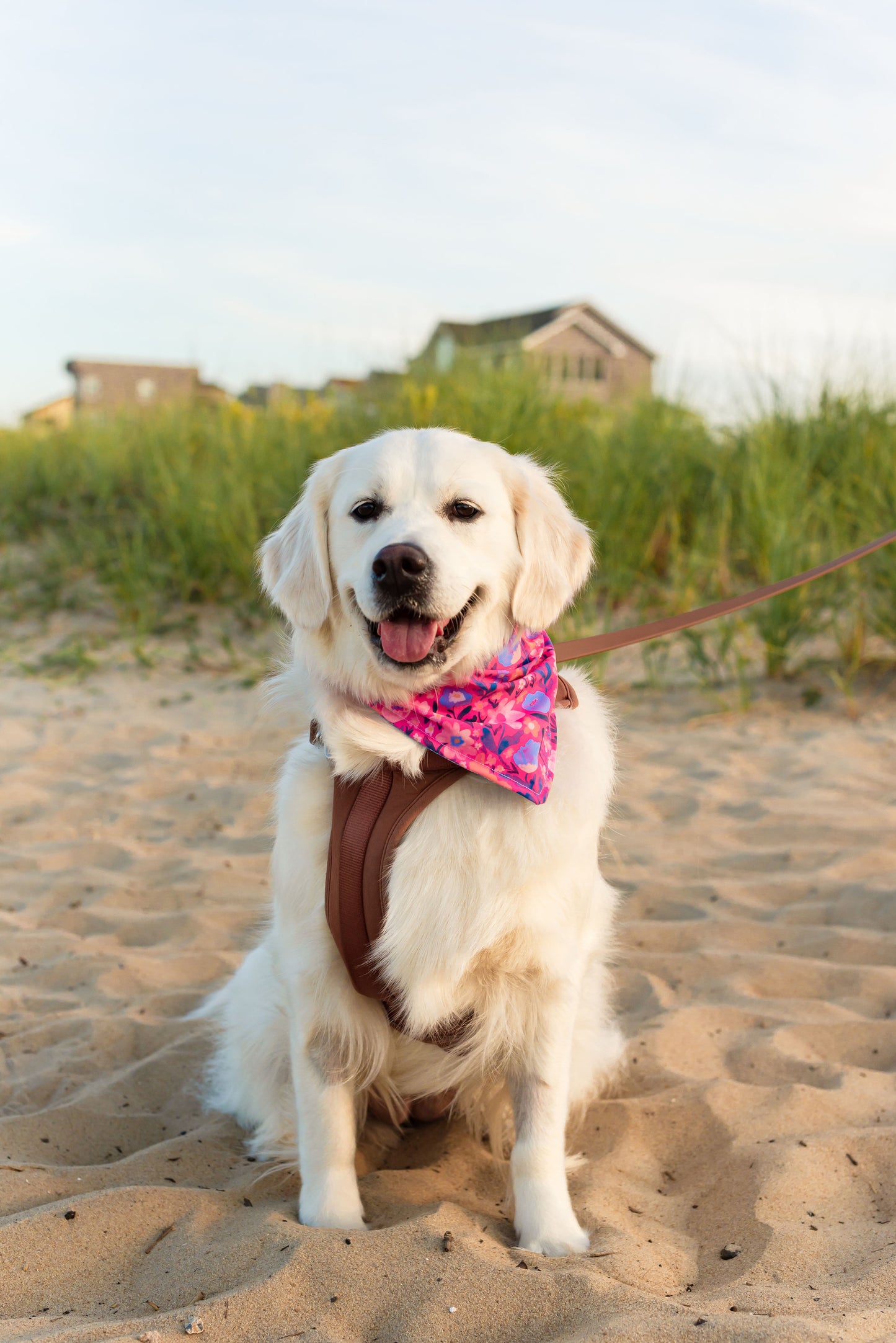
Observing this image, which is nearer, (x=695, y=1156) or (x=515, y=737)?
(x=515, y=737)

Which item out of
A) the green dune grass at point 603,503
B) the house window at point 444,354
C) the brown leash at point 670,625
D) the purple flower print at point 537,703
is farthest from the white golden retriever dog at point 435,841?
the house window at point 444,354

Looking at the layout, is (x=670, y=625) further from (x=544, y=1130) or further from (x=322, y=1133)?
(x=322, y=1133)

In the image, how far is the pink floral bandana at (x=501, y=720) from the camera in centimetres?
198

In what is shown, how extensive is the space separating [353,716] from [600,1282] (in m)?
1.08

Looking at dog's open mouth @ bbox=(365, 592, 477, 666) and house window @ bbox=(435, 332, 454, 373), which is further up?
house window @ bbox=(435, 332, 454, 373)

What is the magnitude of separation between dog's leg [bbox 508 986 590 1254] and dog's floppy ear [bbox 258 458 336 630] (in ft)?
3.03

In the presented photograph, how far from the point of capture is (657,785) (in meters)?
4.90

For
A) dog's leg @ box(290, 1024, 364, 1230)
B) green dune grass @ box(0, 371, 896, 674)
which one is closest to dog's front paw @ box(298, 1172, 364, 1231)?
dog's leg @ box(290, 1024, 364, 1230)

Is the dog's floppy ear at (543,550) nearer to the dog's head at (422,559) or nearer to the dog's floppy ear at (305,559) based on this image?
the dog's head at (422,559)

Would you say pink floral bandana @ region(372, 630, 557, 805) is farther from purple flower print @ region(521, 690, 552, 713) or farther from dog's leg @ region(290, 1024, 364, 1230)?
dog's leg @ region(290, 1024, 364, 1230)

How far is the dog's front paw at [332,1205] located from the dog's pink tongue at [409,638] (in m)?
1.03

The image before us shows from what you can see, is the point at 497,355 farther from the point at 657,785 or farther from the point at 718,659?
the point at 657,785

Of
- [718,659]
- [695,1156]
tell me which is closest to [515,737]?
[695,1156]

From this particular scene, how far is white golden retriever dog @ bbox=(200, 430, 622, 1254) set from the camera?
1.97 meters
